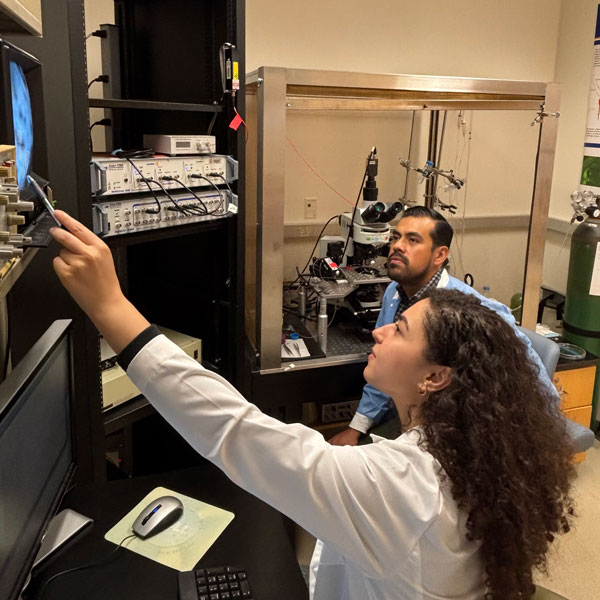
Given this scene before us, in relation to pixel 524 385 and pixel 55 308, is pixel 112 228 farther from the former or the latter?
pixel 524 385

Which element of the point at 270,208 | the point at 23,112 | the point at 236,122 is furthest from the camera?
the point at 270,208

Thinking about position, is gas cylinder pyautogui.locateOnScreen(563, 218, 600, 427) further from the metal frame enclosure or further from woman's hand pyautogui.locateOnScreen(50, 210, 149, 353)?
woman's hand pyautogui.locateOnScreen(50, 210, 149, 353)

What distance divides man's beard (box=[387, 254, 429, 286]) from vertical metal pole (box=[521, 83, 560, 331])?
1.89 ft

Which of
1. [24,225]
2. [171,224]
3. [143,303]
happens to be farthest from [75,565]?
[143,303]

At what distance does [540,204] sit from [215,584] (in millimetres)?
1999

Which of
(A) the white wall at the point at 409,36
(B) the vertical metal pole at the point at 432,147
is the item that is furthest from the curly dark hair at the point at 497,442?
(A) the white wall at the point at 409,36

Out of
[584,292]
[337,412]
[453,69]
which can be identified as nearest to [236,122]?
[337,412]

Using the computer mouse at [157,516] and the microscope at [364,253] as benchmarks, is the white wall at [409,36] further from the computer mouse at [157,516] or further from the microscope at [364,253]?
the computer mouse at [157,516]

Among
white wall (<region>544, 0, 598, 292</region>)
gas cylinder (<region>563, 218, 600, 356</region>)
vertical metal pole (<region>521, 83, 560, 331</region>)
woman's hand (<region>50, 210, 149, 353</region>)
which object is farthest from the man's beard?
white wall (<region>544, 0, 598, 292</region>)

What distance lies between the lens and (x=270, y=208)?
2016mm

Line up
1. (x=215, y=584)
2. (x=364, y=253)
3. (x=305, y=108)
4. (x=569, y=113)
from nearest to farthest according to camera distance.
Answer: (x=215, y=584)
(x=305, y=108)
(x=364, y=253)
(x=569, y=113)

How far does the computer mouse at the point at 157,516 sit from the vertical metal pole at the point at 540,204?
1.85 metres

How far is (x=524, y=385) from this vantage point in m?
1.01

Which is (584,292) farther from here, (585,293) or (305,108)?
(305,108)
